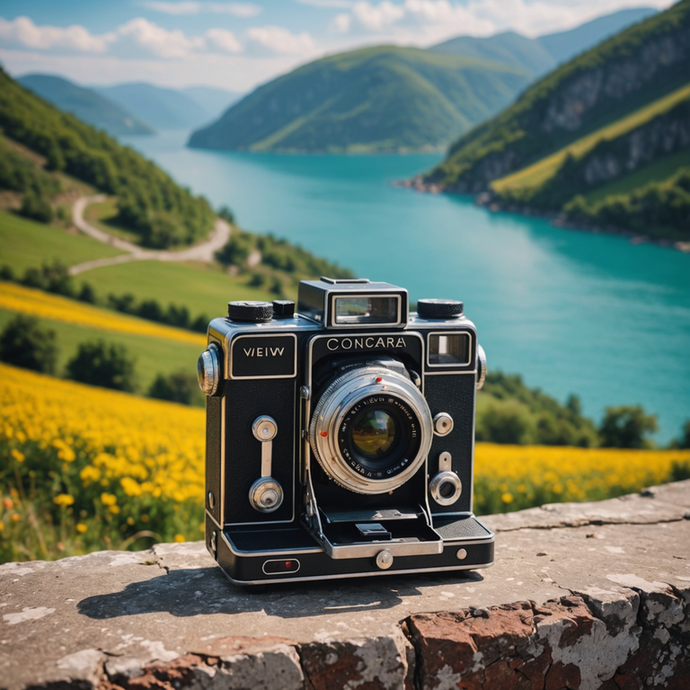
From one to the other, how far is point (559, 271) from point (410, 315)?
76802 mm

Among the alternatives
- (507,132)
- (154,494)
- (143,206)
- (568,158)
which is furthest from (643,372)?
(507,132)

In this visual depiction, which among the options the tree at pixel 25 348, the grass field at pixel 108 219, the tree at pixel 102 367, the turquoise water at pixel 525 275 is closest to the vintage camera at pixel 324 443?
the tree at pixel 25 348

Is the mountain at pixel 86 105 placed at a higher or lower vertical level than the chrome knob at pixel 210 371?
higher

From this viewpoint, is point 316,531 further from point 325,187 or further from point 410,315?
point 325,187

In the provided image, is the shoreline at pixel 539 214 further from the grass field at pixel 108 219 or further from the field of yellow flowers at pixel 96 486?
the field of yellow flowers at pixel 96 486

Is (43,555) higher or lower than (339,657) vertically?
lower

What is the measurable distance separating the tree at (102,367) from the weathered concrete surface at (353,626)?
18.8 metres

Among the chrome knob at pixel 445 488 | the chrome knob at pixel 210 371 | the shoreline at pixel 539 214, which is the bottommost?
the chrome knob at pixel 445 488

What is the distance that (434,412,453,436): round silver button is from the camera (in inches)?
140

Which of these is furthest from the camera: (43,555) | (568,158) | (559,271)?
(568,158)

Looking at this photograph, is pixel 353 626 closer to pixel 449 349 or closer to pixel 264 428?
pixel 264 428

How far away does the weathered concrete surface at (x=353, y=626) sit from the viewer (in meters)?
2.62

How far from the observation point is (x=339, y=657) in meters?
2.77

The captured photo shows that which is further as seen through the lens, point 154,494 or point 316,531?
point 154,494
